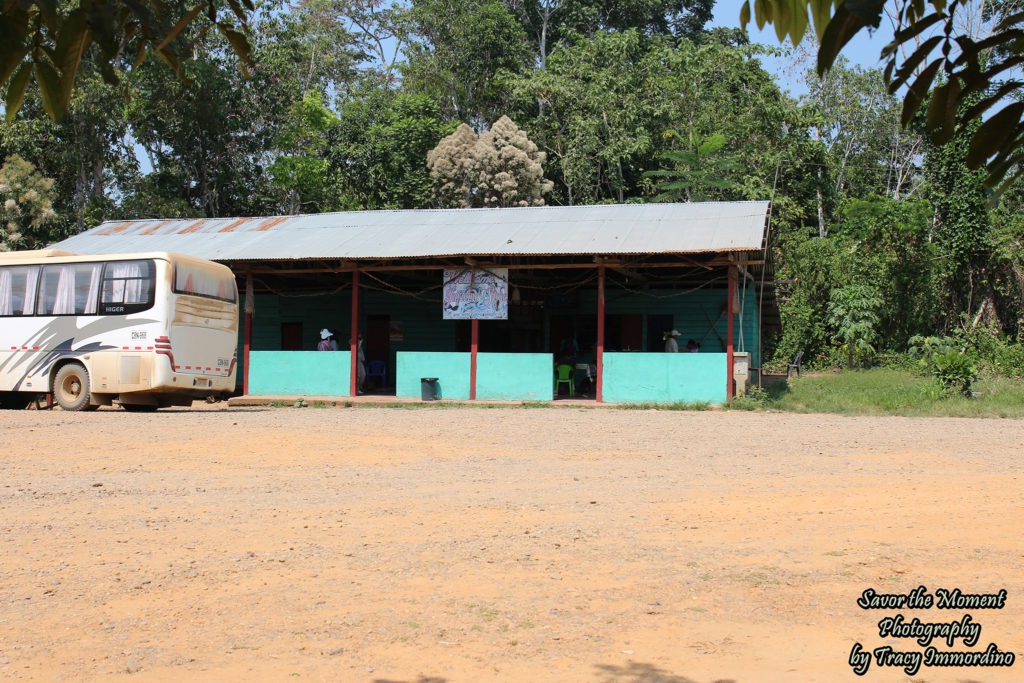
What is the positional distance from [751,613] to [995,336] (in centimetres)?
2436

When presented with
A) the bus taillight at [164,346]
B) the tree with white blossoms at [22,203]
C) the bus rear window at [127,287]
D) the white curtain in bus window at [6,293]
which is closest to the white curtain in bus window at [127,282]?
the bus rear window at [127,287]

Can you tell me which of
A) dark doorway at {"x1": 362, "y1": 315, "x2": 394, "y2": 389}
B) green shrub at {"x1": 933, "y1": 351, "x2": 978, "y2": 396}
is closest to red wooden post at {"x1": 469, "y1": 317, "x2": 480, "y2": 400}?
dark doorway at {"x1": 362, "y1": 315, "x2": 394, "y2": 389}

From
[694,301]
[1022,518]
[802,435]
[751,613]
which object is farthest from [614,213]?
[751,613]

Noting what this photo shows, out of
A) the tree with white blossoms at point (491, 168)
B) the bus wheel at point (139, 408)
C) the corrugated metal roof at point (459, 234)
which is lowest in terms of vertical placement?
the bus wheel at point (139, 408)

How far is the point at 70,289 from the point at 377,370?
8888 millimetres

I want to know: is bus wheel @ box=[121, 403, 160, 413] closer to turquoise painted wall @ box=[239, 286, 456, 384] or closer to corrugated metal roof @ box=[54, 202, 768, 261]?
corrugated metal roof @ box=[54, 202, 768, 261]

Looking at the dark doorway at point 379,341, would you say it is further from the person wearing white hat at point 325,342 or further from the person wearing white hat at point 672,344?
the person wearing white hat at point 672,344

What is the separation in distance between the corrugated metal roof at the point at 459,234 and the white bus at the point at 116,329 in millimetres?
3165

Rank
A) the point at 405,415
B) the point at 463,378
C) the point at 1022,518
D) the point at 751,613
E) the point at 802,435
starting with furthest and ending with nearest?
the point at 463,378
the point at 405,415
the point at 802,435
the point at 1022,518
the point at 751,613

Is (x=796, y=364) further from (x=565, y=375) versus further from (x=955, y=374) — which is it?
(x=955, y=374)

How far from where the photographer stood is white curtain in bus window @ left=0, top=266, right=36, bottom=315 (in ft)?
56.5

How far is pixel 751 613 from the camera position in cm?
450

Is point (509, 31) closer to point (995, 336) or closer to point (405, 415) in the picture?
point (995, 336)

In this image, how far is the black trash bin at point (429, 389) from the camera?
19375 millimetres
